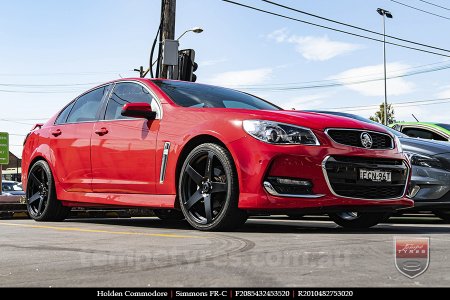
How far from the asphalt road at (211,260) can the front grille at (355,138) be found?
82 centimetres

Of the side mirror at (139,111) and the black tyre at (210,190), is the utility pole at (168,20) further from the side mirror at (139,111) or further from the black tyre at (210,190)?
the black tyre at (210,190)

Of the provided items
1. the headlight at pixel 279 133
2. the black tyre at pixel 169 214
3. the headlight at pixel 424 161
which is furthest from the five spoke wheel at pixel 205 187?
the headlight at pixel 424 161

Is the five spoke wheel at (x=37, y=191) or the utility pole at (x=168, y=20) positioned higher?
the utility pole at (x=168, y=20)

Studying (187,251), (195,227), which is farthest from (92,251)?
(195,227)

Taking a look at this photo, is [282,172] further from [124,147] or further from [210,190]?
[124,147]

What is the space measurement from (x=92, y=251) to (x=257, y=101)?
3.24 meters

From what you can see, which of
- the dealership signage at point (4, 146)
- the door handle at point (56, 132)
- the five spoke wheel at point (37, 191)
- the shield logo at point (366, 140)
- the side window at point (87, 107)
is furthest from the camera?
the dealership signage at point (4, 146)

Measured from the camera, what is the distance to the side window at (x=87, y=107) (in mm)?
7234

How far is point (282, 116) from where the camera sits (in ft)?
17.7

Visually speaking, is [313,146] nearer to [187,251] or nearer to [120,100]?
[187,251]

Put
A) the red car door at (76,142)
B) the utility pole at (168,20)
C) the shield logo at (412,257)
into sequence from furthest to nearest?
the utility pole at (168,20) → the red car door at (76,142) → the shield logo at (412,257)

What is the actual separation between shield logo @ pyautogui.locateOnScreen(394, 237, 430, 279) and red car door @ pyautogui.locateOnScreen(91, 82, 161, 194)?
2698mm

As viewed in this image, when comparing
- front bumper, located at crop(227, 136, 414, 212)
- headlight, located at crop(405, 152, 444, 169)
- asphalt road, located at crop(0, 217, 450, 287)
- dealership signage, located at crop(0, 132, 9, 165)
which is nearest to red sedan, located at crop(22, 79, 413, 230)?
front bumper, located at crop(227, 136, 414, 212)

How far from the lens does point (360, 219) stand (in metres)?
6.56
